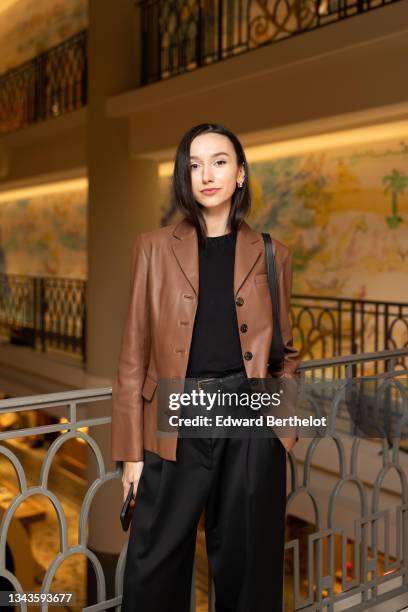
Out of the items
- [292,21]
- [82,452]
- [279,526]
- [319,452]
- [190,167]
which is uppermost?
[292,21]

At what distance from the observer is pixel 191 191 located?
Answer: 2137 millimetres

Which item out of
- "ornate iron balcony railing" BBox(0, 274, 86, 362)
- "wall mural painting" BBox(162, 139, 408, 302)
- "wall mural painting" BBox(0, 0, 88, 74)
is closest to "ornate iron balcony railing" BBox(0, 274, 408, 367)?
"ornate iron balcony railing" BBox(0, 274, 86, 362)

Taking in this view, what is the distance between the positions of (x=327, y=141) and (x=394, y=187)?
3.37ft

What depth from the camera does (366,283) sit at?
343 inches

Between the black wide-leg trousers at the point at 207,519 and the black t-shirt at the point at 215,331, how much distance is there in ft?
0.71

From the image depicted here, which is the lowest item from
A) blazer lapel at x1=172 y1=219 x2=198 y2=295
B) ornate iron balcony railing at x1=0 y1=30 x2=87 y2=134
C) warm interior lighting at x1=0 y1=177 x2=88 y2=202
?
blazer lapel at x1=172 y1=219 x2=198 y2=295

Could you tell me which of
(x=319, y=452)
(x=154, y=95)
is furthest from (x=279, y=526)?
(x=154, y=95)

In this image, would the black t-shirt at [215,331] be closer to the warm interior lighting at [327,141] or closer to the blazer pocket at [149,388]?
the blazer pocket at [149,388]

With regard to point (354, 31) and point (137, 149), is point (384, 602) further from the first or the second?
point (137, 149)

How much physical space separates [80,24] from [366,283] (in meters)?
7.53

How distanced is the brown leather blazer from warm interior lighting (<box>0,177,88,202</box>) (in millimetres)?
10883

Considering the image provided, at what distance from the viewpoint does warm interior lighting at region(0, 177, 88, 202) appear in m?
13.4

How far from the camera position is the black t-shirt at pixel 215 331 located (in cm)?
211

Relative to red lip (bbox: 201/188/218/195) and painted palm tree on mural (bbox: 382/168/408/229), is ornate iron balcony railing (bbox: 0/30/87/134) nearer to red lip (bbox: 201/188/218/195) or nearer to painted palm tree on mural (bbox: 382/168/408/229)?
painted palm tree on mural (bbox: 382/168/408/229)
